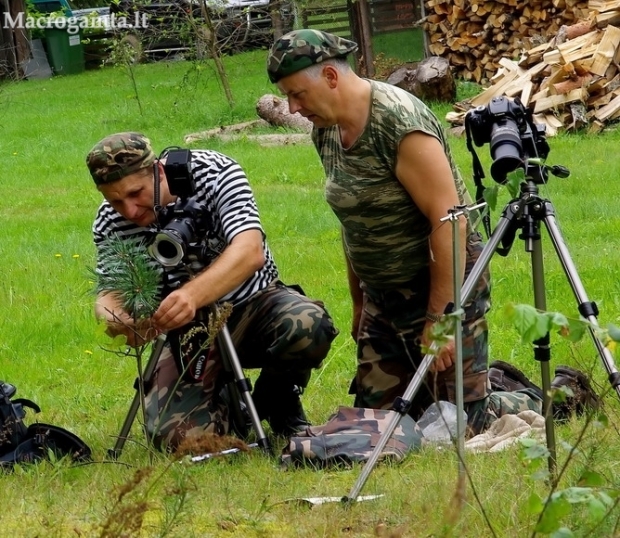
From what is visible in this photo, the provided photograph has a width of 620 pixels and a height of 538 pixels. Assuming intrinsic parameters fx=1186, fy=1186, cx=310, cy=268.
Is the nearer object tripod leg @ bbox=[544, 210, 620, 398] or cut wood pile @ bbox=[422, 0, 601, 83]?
tripod leg @ bbox=[544, 210, 620, 398]

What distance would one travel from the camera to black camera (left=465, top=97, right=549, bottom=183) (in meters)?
3.28

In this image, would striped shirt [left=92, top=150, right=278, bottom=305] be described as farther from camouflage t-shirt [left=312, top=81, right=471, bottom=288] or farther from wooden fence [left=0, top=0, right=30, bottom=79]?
wooden fence [left=0, top=0, right=30, bottom=79]

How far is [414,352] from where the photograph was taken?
15.3 feet

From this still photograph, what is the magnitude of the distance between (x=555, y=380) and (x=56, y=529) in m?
2.27

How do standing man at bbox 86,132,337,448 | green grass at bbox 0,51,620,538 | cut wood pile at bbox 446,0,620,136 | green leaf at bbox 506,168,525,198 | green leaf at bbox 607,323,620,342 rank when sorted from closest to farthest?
green leaf at bbox 607,323,620,342 → green leaf at bbox 506,168,525,198 → green grass at bbox 0,51,620,538 → standing man at bbox 86,132,337,448 → cut wood pile at bbox 446,0,620,136

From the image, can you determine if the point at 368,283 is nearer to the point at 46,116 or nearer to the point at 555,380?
the point at 555,380

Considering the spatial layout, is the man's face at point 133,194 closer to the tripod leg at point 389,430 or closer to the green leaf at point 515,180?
the tripod leg at point 389,430

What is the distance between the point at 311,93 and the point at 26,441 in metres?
1.67

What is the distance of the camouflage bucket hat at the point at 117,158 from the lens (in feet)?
13.9

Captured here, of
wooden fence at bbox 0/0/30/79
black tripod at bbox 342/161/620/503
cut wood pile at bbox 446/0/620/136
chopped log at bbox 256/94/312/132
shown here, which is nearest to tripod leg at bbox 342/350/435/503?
black tripod at bbox 342/161/620/503

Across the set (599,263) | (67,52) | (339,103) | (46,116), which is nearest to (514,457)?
(339,103)

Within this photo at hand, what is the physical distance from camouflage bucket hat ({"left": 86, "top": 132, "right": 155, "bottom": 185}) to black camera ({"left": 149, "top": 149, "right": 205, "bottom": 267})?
0.10 metres

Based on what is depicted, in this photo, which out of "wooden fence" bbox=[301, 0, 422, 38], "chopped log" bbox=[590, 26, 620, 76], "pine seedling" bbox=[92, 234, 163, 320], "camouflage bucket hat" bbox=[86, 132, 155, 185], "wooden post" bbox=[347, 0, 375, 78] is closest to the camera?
"pine seedling" bbox=[92, 234, 163, 320]

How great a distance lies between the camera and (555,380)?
4.66 meters
